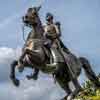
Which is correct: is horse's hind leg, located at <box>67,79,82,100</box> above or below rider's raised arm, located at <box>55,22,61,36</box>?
below

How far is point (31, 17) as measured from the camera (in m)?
22.2

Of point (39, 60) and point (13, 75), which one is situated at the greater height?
point (39, 60)

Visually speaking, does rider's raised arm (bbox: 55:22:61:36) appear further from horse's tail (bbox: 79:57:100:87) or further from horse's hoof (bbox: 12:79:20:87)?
horse's hoof (bbox: 12:79:20:87)

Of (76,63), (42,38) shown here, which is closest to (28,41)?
(42,38)

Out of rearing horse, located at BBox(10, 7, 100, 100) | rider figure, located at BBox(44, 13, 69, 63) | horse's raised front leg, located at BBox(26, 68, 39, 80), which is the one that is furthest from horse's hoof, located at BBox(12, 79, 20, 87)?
rider figure, located at BBox(44, 13, 69, 63)

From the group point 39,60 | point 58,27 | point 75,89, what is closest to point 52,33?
point 58,27

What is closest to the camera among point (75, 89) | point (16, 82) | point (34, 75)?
point (16, 82)

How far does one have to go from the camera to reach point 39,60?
21.7 metres

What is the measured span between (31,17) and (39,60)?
1.80 metres

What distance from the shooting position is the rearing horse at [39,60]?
70.8 feet

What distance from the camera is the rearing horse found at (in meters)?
21.6

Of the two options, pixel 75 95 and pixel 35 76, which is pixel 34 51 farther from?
pixel 75 95

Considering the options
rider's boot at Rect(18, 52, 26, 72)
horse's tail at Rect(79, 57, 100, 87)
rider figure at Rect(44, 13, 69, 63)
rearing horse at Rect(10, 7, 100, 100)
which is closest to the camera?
rider's boot at Rect(18, 52, 26, 72)

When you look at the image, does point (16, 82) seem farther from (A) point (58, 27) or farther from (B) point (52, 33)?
(A) point (58, 27)
